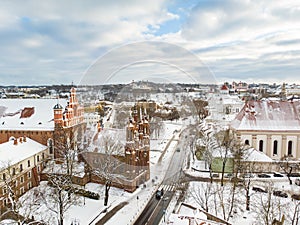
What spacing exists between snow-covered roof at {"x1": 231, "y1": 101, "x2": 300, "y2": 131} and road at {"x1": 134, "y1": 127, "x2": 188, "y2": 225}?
565 cm

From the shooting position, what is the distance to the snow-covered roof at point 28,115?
2067 cm

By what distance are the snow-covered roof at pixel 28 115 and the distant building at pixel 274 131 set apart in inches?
609

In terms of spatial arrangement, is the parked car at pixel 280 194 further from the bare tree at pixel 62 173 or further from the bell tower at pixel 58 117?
the bell tower at pixel 58 117

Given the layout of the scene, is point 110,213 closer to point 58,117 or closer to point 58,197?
point 58,197

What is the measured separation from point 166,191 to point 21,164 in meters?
8.99

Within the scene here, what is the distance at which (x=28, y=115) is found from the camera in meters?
21.4

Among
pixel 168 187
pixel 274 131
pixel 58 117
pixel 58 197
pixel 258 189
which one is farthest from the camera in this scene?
pixel 274 131

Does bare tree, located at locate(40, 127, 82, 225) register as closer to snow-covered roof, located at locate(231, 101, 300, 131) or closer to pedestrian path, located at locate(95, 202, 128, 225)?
pedestrian path, located at locate(95, 202, 128, 225)

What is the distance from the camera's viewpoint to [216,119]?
3108cm

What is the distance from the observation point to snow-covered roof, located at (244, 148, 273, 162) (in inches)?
844

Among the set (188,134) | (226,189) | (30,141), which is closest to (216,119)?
(188,134)

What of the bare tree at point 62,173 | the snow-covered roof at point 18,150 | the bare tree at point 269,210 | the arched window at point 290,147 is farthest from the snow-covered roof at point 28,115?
the arched window at point 290,147

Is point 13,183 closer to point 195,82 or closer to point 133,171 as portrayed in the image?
point 133,171

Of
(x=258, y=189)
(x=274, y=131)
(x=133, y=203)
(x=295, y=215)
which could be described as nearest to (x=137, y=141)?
(x=133, y=203)
